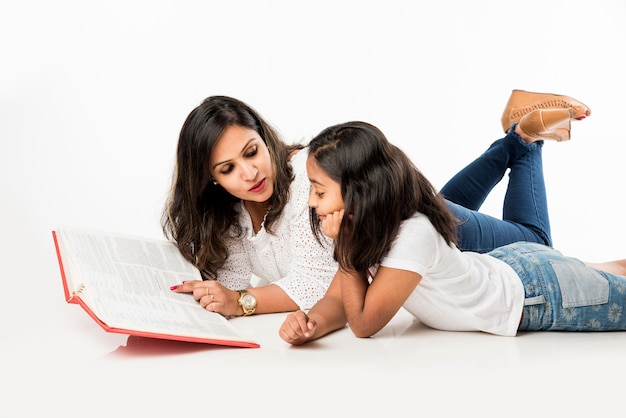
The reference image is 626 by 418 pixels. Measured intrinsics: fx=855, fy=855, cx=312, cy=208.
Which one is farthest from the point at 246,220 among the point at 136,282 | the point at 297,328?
the point at 297,328

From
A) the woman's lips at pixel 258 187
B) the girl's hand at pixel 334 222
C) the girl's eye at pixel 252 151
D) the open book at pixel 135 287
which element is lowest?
the open book at pixel 135 287

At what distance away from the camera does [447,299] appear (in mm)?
2432

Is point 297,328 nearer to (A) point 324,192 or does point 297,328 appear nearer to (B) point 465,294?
(A) point 324,192

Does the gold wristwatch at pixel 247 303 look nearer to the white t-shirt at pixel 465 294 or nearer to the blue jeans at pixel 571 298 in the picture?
the white t-shirt at pixel 465 294

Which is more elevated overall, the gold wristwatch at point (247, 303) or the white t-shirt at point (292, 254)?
the white t-shirt at point (292, 254)

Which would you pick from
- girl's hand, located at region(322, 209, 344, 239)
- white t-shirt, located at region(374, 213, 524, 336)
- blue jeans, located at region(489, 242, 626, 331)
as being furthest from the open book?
blue jeans, located at region(489, 242, 626, 331)

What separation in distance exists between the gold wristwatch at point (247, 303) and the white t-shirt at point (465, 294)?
554mm

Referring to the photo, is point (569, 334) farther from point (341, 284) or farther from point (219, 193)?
point (219, 193)

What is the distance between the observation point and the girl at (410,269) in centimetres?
227

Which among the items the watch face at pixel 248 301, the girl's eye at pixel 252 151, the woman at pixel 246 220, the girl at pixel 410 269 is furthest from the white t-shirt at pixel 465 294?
the girl's eye at pixel 252 151

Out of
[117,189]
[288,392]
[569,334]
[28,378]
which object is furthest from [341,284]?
[117,189]

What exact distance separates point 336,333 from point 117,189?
7.10 feet

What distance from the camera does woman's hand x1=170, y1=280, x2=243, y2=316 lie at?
2703mm

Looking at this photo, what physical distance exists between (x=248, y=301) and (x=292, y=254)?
0.80 ft
